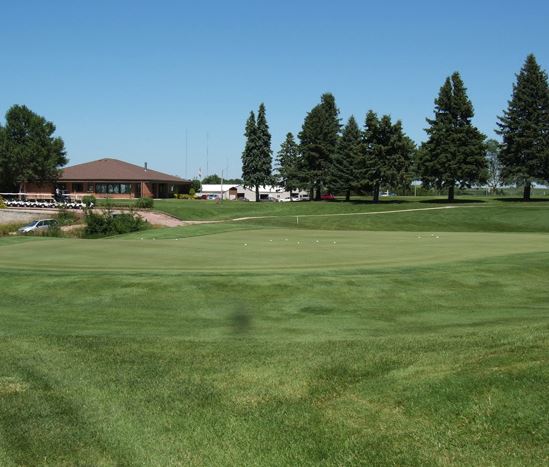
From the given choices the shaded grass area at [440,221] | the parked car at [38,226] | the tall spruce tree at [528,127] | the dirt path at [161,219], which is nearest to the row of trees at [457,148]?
the tall spruce tree at [528,127]

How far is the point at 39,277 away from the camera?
67.6 ft

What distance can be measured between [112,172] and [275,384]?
102m

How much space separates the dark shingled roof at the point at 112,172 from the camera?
338 ft

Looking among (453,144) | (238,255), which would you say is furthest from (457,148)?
(238,255)

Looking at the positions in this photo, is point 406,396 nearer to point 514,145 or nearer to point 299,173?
point 514,145

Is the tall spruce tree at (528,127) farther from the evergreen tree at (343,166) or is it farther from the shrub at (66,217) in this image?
the shrub at (66,217)

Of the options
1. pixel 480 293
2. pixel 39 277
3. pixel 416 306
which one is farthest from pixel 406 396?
pixel 39 277

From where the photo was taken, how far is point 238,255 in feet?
89.4

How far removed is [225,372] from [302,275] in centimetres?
1139

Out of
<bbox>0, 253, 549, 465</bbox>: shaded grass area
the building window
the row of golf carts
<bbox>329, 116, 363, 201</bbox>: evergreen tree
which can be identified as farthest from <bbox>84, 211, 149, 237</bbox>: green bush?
the building window

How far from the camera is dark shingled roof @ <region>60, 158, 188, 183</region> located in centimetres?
10314

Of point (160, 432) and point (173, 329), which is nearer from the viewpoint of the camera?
point (160, 432)

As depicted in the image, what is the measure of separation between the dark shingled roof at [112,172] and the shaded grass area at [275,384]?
90.2 m

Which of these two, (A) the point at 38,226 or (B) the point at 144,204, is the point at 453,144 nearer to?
(B) the point at 144,204
